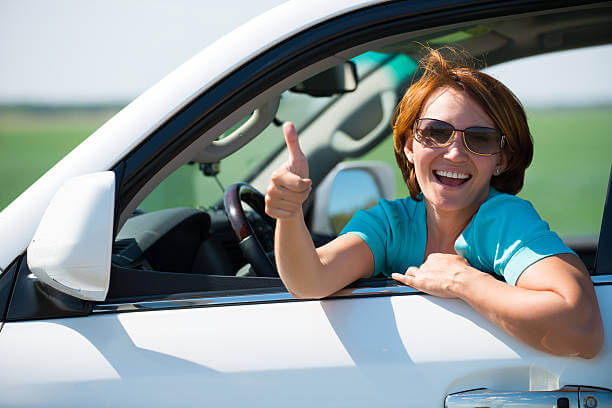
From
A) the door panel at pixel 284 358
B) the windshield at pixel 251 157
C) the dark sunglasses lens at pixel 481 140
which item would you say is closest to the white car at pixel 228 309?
the door panel at pixel 284 358

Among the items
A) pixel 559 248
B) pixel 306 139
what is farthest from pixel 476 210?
pixel 306 139

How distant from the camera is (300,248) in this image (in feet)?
4.17

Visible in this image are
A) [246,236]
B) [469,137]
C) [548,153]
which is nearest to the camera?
[469,137]

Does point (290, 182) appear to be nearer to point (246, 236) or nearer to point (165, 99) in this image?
point (165, 99)

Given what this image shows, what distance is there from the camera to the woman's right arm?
1.14 m

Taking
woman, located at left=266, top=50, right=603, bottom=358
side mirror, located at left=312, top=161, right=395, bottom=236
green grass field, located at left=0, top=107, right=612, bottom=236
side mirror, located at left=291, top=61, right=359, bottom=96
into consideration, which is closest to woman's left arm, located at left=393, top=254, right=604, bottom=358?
woman, located at left=266, top=50, right=603, bottom=358

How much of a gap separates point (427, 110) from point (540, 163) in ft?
77.2

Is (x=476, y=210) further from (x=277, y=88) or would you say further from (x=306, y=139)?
→ (x=306, y=139)

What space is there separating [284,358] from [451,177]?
0.56m

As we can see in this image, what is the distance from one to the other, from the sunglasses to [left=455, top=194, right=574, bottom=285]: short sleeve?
115 millimetres

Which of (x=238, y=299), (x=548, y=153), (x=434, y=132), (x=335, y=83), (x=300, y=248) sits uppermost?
(x=548, y=153)

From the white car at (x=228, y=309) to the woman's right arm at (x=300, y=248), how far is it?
4 cm

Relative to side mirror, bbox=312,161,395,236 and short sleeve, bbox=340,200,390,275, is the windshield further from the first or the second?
short sleeve, bbox=340,200,390,275

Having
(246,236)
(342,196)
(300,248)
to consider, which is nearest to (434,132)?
(300,248)
